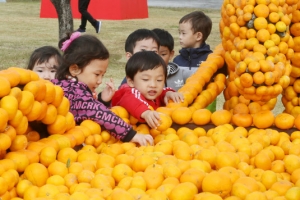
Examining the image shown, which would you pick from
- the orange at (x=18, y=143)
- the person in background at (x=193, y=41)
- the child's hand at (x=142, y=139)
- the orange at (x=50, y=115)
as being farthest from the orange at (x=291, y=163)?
the person in background at (x=193, y=41)

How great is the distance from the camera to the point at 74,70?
3363 mm

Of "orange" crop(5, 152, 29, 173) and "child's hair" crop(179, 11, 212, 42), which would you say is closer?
"orange" crop(5, 152, 29, 173)

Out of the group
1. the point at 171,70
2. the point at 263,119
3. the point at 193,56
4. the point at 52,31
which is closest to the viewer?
the point at 263,119

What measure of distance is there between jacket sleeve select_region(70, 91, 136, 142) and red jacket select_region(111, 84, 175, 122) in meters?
0.22

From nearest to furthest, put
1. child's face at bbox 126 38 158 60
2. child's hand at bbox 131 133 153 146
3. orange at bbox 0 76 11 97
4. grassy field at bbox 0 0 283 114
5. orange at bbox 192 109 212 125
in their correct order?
1. orange at bbox 0 76 11 97
2. child's hand at bbox 131 133 153 146
3. orange at bbox 192 109 212 125
4. child's face at bbox 126 38 158 60
5. grassy field at bbox 0 0 283 114

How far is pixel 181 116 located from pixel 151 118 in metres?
0.23

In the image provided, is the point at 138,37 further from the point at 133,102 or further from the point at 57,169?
the point at 57,169

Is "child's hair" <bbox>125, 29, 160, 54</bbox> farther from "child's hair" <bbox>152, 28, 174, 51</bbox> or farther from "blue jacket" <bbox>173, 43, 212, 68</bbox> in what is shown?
"blue jacket" <bbox>173, 43, 212, 68</bbox>

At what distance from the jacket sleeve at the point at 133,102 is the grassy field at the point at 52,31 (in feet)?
12.3

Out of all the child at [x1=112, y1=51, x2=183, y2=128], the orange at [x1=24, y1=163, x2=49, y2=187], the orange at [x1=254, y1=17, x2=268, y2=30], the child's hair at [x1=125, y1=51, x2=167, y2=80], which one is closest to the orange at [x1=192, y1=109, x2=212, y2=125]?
the child at [x1=112, y1=51, x2=183, y2=128]

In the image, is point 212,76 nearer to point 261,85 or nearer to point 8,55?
point 261,85

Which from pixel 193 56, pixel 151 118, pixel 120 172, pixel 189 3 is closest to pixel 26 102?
pixel 120 172

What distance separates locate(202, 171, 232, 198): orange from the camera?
7.40 ft

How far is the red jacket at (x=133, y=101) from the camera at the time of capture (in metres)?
3.36
